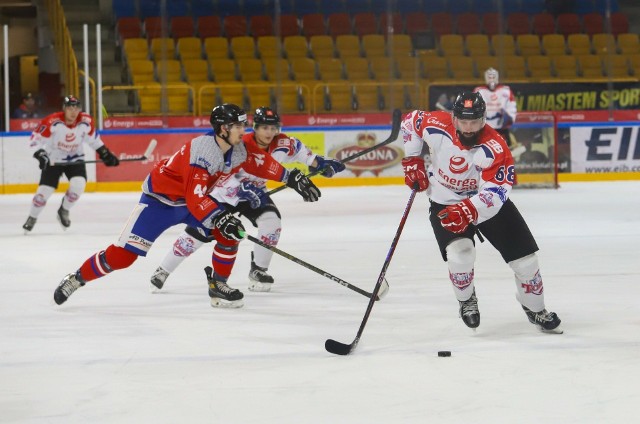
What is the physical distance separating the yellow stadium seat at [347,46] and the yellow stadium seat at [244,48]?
1193 millimetres

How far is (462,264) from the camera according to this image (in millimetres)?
4395

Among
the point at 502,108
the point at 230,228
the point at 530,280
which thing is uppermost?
the point at 502,108

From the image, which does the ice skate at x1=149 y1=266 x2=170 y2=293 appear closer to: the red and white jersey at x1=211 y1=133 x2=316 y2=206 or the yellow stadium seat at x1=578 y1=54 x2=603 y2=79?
the red and white jersey at x1=211 y1=133 x2=316 y2=206

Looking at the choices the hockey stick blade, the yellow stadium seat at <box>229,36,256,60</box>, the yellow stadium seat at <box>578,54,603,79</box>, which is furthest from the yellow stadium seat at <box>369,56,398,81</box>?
the hockey stick blade

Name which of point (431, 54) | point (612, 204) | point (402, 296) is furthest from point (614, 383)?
point (431, 54)

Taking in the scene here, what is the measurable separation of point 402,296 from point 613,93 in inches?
360

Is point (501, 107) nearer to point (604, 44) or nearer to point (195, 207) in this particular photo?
point (604, 44)

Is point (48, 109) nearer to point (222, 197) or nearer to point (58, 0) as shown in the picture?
point (58, 0)

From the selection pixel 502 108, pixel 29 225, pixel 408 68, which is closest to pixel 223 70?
pixel 408 68

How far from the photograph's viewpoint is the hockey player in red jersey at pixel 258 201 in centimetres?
552

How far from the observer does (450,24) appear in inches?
623

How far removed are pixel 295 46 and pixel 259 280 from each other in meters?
9.39

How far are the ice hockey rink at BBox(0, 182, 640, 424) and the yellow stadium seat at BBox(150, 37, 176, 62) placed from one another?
6369 millimetres

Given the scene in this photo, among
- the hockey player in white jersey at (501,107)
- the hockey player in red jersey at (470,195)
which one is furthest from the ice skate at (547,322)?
the hockey player in white jersey at (501,107)
